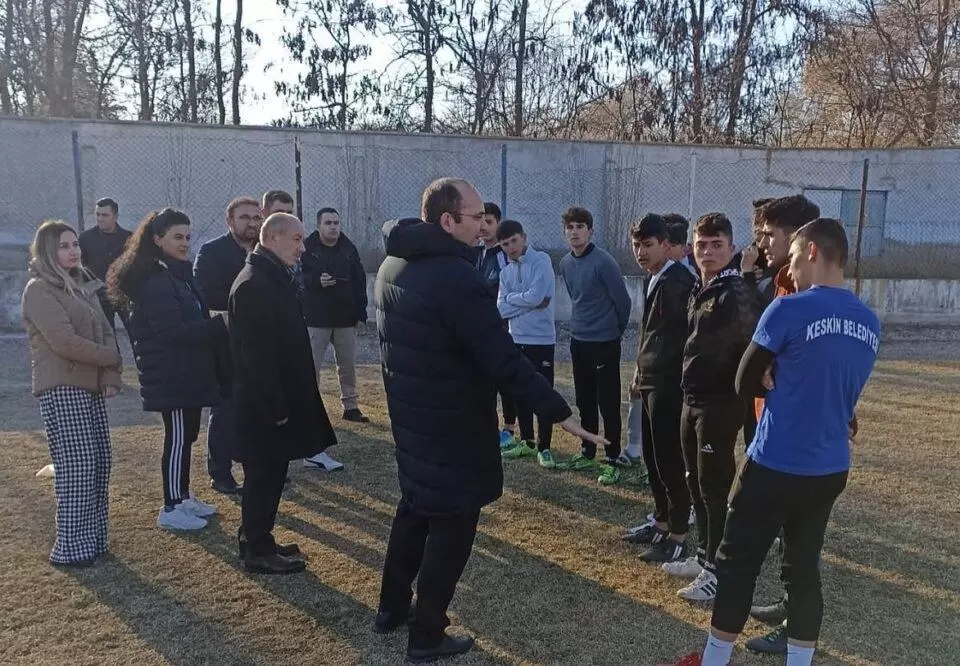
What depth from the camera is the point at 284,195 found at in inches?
209

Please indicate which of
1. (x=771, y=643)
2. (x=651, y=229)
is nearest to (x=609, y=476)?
(x=651, y=229)

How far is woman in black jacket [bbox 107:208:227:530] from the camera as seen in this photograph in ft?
13.2

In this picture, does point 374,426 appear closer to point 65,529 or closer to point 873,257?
point 65,529

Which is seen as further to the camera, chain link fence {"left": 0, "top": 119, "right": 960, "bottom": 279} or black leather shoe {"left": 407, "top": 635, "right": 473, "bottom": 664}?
chain link fence {"left": 0, "top": 119, "right": 960, "bottom": 279}

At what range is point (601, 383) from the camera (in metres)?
5.46

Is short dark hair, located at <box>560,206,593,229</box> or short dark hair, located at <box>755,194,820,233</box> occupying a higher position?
short dark hair, located at <box>755,194,820,233</box>

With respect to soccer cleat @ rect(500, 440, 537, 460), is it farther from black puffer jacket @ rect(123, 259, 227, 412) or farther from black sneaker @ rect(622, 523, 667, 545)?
black puffer jacket @ rect(123, 259, 227, 412)

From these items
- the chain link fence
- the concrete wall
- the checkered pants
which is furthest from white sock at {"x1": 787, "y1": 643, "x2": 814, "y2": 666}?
the chain link fence

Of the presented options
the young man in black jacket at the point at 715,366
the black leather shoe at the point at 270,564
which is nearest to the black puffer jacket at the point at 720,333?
the young man in black jacket at the point at 715,366

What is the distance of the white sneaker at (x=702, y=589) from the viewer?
3604 millimetres

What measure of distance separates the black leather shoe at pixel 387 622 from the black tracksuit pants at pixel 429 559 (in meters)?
0.15

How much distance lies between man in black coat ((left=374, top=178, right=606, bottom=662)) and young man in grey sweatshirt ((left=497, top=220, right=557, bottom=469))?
8.48 ft

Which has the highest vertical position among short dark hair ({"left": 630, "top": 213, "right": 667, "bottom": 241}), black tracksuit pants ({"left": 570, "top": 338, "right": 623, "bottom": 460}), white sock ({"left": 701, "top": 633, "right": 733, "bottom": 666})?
short dark hair ({"left": 630, "top": 213, "right": 667, "bottom": 241})

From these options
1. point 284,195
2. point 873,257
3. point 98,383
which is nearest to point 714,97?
point 873,257
